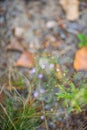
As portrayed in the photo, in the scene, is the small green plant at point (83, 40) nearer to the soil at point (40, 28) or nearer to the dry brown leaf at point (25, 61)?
the soil at point (40, 28)

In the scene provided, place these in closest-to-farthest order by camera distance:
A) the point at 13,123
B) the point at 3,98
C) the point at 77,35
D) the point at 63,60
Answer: the point at 13,123 < the point at 3,98 < the point at 63,60 < the point at 77,35

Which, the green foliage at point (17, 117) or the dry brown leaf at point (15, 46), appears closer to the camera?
the green foliage at point (17, 117)

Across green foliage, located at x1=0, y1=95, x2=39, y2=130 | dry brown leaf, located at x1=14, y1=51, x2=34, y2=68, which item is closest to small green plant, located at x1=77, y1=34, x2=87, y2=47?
dry brown leaf, located at x1=14, y1=51, x2=34, y2=68

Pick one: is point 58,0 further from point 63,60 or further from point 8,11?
point 63,60

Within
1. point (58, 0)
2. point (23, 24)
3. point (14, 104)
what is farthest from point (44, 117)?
point (58, 0)

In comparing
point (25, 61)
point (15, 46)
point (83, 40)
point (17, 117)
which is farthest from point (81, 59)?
point (17, 117)

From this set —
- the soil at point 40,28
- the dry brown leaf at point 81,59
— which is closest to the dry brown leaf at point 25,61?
the soil at point 40,28

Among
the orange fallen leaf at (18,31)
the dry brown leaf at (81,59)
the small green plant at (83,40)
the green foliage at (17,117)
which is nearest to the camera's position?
the green foliage at (17,117)
